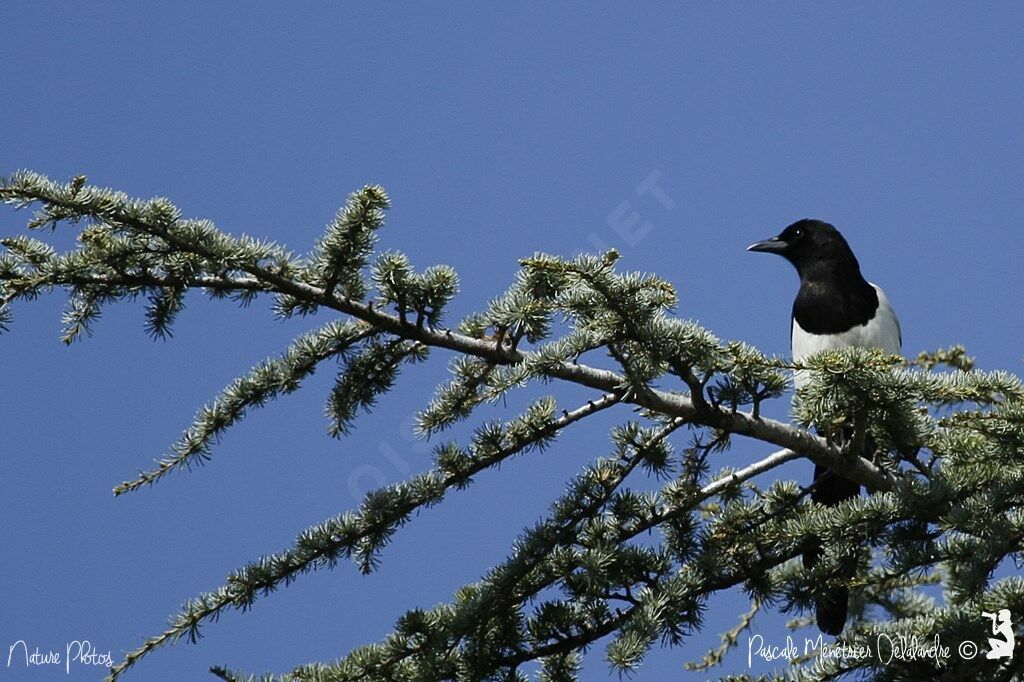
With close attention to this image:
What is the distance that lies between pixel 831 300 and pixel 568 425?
3190 millimetres

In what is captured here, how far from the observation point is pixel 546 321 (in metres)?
3.37

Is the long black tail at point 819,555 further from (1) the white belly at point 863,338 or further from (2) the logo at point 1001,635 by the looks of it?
(1) the white belly at point 863,338

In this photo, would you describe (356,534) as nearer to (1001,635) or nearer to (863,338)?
(1001,635)

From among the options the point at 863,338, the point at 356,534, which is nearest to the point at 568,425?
the point at 356,534

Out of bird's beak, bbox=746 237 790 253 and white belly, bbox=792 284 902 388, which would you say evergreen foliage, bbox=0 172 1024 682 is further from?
bird's beak, bbox=746 237 790 253

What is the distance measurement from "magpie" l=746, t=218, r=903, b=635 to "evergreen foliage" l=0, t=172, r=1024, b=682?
2.23 metres

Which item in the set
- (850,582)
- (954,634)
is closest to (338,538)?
(850,582)

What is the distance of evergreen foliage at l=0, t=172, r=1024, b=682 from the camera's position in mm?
3143

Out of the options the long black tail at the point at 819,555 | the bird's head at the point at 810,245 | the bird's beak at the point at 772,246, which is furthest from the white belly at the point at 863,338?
the long black tail at the point at 819,555

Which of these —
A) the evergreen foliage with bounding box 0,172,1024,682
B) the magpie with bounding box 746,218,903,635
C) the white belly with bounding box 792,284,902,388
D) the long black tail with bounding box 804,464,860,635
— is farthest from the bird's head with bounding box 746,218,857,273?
the evergreen foliage with bounding box 0,172,1024,682

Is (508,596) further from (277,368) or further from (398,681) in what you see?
(277,368)

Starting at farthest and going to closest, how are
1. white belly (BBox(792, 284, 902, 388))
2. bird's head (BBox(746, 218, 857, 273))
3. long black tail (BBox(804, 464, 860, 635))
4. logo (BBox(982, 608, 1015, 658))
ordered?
bird's head (BBox(746, 218, 857, 273))
white belly (BBox(792, 284, 902, 388))
long black tail (BBox(804, 464, 860, 635))
logo (BBox(982, 608, 1015, 658))

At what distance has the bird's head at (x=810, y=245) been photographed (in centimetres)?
662

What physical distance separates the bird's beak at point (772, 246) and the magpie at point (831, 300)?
0.01 meters
